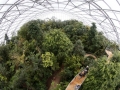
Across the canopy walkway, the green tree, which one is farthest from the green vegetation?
the canopy walkway

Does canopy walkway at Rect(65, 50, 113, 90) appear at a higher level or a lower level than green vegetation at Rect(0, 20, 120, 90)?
lower

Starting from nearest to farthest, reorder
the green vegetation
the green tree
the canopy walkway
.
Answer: the green vegetation
the canopy walkway
the green tree

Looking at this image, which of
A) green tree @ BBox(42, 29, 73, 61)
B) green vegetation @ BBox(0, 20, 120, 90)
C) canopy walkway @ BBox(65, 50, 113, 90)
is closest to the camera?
green vegetation @ BBox(0, 20, 120, 90)

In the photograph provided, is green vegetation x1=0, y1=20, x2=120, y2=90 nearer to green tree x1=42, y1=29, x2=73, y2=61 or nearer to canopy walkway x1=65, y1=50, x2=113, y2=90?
green tree x1=42, y1=29, x2=73, y2=61

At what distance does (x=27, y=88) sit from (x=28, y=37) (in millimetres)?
8090

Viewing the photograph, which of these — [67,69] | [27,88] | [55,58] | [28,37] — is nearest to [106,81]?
[67,69]

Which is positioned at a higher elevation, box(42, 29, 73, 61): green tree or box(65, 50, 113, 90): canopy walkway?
box(42, 29, 73, 61): green tree

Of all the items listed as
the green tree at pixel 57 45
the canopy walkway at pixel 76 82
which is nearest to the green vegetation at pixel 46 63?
the green tree at pixel 57 45

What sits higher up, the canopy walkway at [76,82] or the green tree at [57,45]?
the green tree at [57,45]

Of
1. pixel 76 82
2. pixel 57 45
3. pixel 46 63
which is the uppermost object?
pixel 57 45

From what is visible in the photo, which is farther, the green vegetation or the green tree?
the green tree

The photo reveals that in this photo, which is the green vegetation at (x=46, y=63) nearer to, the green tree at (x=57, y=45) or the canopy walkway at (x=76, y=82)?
the green tree at (x=57, y=45)

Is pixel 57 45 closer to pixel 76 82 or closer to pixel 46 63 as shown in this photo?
pixel 46 63

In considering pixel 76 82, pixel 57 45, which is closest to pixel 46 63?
pixel 57 45
